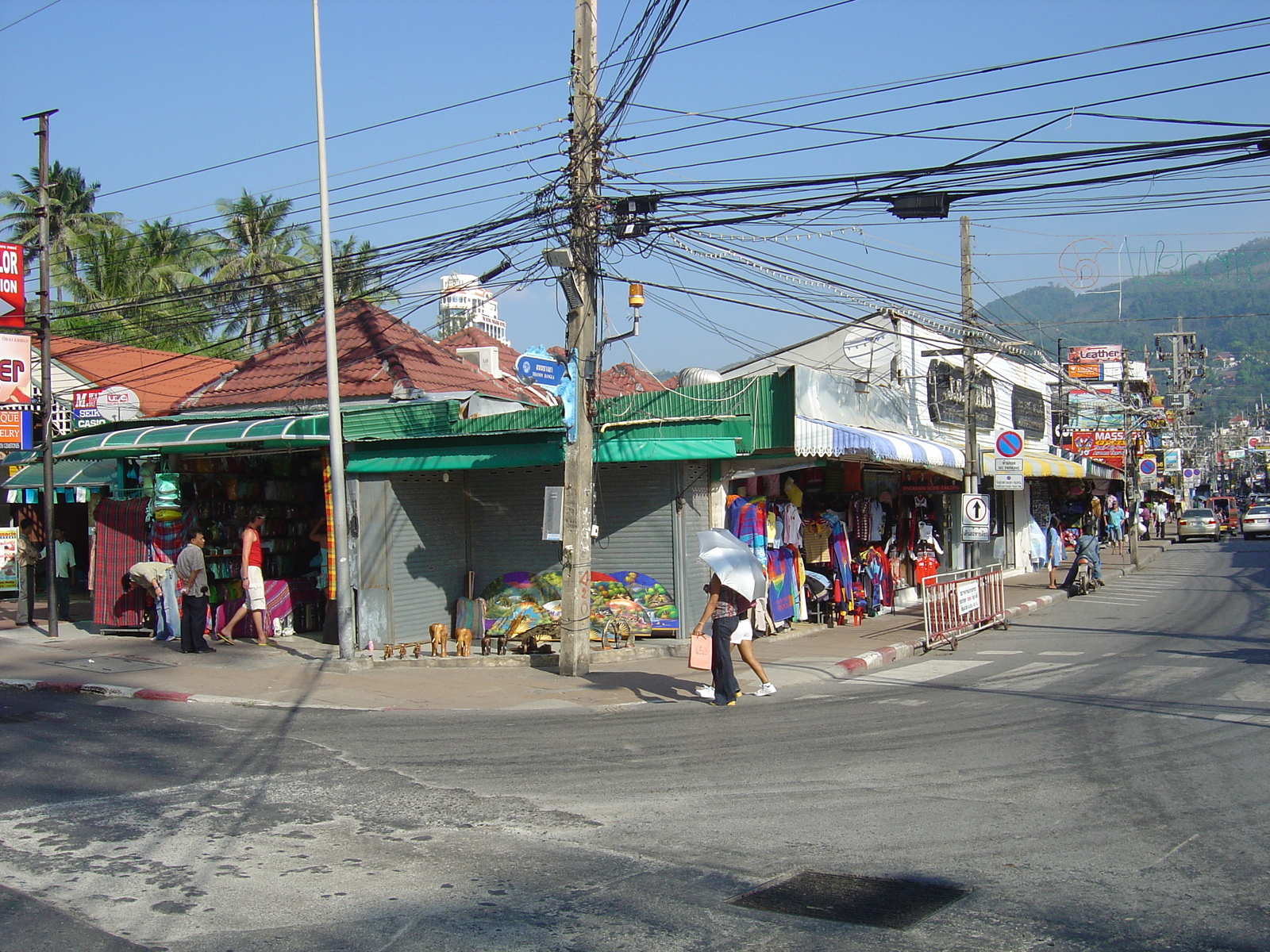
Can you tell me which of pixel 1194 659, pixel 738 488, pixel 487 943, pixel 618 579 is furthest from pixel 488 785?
pixel 1194 659

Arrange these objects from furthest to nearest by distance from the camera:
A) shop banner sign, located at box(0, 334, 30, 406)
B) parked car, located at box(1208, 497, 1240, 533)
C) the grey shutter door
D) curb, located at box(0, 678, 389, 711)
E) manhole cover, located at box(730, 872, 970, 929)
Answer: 1. parked car, located at box(1208, 497, 1240, 533)
2. shop banner sign, located at box(0, 334, 30, 406)
3. the grey shutter door
4. curb, located at box(0, 678, 389, 711)
5. manhole cover, located at box(730, 872, 970, 929)

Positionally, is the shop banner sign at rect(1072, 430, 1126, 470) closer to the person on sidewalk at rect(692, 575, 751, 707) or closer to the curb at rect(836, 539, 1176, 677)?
the curb at rect(836, 539, 1176, 677)

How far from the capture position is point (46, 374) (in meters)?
17.5

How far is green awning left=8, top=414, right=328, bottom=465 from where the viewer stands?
15406mm

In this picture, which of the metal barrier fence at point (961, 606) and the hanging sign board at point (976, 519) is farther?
the hanging sign board at point (976, 519)

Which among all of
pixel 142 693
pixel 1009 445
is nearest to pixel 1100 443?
pixel 1009 445

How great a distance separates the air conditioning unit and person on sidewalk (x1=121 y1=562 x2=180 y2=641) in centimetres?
901

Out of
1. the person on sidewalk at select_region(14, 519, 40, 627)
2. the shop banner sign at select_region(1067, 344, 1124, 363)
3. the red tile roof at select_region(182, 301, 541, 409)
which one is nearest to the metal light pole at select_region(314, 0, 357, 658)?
the red tile roof at select_region(182, 301, 541, 409)

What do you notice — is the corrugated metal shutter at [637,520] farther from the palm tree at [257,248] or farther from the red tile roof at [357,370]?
the palm tree at [257,248]

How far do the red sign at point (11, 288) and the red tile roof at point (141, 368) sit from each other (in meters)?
9.65

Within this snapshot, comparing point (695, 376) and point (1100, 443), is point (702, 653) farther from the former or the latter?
point (1100, 443)

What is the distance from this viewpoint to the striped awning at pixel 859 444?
49.3ft

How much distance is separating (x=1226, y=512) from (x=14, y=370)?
72.4 m

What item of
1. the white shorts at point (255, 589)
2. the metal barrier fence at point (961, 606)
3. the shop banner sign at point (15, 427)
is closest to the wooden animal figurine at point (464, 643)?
the white shorts at point (255, 589)
